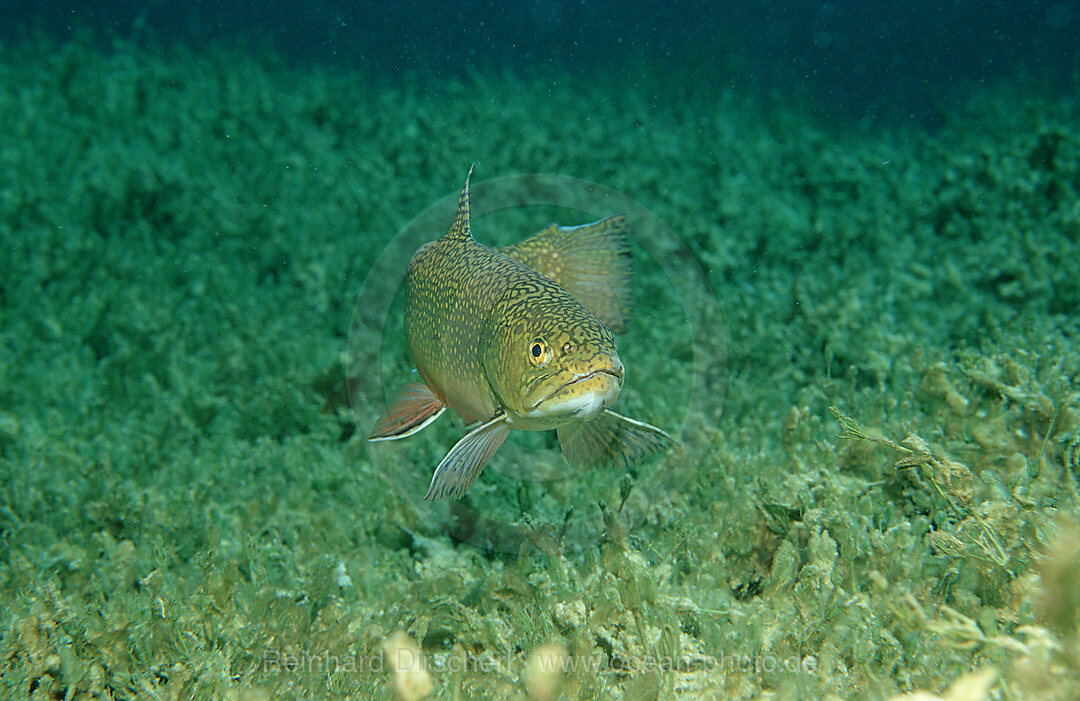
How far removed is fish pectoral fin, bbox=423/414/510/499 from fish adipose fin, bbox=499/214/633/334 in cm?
94

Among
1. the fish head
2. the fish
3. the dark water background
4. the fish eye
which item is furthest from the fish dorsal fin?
the dark water background

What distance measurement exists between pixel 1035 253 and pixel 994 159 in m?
1.32

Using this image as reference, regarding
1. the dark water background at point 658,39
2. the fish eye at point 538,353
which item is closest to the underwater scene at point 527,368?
the fish eye at point 538,353

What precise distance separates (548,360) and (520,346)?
0.49ft

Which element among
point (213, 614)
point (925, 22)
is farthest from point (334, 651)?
A: point (925, 22)

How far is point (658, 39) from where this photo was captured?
11.6 meters

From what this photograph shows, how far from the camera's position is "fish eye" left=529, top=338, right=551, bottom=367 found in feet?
7.63

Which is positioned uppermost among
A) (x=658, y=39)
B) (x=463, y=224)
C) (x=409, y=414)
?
(x=658, y=39)

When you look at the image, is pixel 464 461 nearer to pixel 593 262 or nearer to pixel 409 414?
pixel 409 414

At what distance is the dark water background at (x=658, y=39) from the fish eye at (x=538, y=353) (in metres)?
7.18

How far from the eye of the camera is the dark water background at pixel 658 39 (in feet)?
27.5

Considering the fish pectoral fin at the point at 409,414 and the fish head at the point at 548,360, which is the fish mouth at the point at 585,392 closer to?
the fish head at the point at 548,360

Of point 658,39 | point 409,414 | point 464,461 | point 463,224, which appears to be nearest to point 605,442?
point 464,461

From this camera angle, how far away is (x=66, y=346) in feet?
20.9
